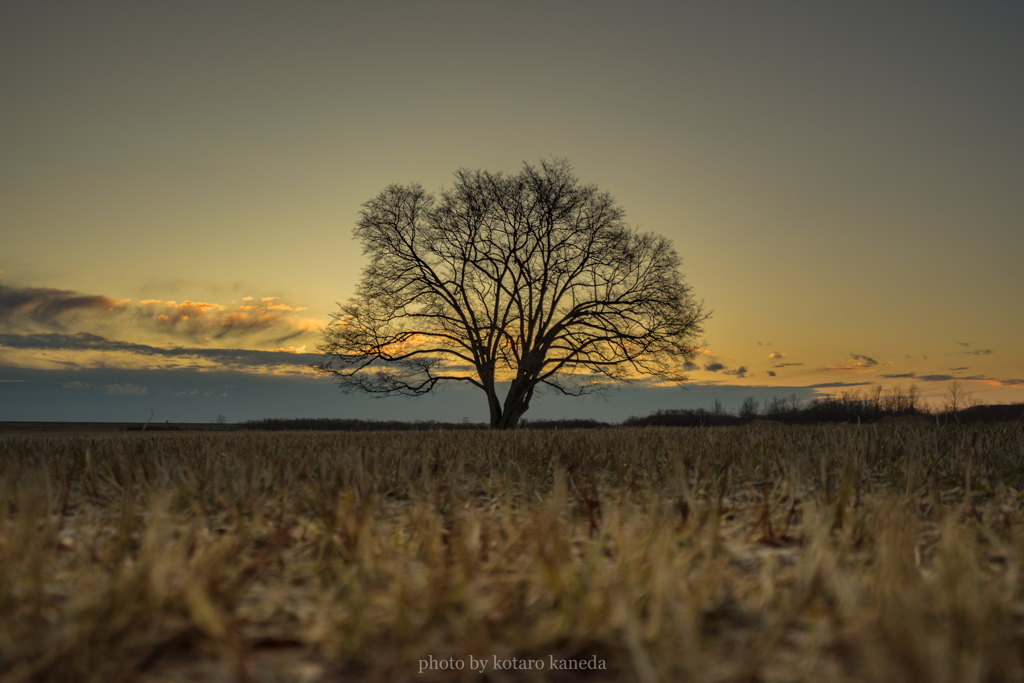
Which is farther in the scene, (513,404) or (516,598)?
(513,404)

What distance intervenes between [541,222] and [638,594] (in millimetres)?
20591

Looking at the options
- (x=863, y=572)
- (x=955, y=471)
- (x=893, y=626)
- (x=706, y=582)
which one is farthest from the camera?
(x=955, y=471)

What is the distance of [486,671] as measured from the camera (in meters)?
1.14

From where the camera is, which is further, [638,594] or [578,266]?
[578,266]

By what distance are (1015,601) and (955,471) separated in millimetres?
2182

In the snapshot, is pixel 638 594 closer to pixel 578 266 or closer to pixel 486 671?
pixel 486 671

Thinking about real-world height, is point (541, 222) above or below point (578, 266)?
above

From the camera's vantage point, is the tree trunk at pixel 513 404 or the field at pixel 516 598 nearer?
the field at pixel 516 598

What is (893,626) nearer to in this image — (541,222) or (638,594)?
(638,594)

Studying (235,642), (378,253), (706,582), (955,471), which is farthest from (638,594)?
(378,253)

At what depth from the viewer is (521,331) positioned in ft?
70.4

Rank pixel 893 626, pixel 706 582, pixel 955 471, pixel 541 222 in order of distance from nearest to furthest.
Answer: pixel 893 626 < pixel 706 582 < pixel 955 471 < pixel 541 222

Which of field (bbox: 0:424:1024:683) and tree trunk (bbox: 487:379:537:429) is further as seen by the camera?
tree trunk (bbox: 487:379:537:429)

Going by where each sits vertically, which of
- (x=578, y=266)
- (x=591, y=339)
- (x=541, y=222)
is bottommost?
(x=591, y=339)
